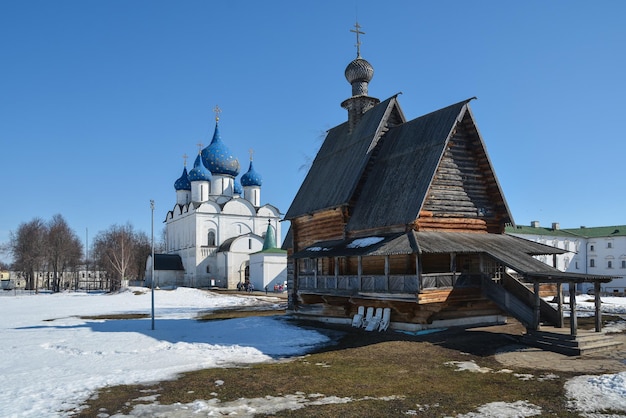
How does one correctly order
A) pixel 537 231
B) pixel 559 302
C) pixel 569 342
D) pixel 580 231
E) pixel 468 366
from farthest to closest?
pixel 580 231, pixel 537 231, pixel 559 302, pixel 569 342, pixel 468 366

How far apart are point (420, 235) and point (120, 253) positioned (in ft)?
179

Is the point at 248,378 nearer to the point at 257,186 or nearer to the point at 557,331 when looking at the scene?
the point at 557,331

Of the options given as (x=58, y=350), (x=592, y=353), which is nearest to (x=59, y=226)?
(x=58, y=350)

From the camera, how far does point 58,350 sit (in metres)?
15.4

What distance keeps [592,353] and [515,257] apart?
3.83 meters

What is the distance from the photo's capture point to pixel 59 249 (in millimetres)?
59375

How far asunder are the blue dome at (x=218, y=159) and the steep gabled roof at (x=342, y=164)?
3660cm

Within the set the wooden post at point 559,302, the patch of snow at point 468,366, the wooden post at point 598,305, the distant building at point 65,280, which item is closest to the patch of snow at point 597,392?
the patch of snow at point 468,366

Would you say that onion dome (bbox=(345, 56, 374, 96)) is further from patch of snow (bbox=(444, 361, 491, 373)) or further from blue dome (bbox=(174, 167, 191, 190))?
blue dome (bbox=(174, 167, 191, 190))

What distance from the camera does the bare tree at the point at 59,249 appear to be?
194 feet

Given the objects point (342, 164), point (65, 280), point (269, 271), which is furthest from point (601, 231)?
point (65, 280)

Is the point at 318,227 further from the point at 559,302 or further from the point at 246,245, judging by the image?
the point at 246,245

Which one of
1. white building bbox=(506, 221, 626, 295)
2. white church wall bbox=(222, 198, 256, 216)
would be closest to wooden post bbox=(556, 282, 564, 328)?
white building bbox=(506, 221, 626, 295)

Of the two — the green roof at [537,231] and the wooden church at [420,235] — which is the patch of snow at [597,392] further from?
the green roof at [537,231]
